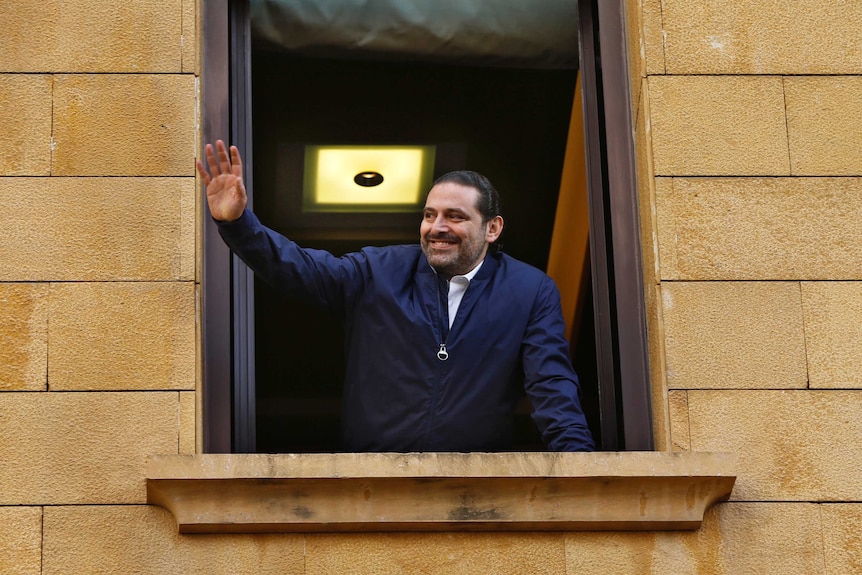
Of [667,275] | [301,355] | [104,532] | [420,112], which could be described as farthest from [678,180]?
[301,355]

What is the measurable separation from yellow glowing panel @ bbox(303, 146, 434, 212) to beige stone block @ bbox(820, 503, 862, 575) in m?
4.88

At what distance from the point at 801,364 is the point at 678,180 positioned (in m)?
0.95

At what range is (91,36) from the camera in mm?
6680

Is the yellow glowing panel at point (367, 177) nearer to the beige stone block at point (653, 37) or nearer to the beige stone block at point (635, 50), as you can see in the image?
the beige stone block at point (635, 50)

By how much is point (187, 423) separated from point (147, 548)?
533mm

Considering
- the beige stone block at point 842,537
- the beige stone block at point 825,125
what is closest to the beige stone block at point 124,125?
the beige stone block at point 825,125

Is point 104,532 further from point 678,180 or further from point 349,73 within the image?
point 349,73

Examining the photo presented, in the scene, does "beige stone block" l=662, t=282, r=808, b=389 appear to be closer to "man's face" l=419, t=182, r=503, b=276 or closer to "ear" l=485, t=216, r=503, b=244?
"man's face" l=419, t=182, r=503, b=276

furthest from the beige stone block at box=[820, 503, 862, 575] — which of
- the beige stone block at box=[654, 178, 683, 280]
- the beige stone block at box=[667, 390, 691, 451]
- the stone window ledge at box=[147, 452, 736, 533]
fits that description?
the beige stone block at box=[654, 178, 683, 280]

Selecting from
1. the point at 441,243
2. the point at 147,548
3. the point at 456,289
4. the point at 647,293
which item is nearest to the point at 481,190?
the point at 441,243

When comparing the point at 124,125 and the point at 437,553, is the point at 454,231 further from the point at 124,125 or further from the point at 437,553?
the point at 437,553

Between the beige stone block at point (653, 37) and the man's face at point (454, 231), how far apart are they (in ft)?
3.61

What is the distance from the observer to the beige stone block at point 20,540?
233 inches

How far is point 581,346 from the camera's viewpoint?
10.0 metres
